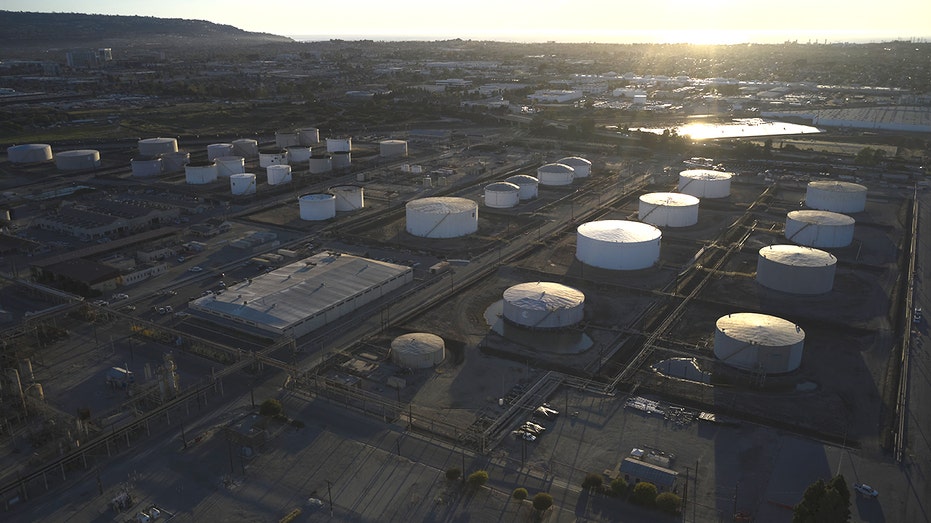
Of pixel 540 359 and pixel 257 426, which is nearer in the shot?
pixel 257 426

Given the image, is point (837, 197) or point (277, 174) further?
point (277, 174)

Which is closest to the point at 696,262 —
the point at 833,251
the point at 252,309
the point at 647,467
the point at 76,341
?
the point at 833,251

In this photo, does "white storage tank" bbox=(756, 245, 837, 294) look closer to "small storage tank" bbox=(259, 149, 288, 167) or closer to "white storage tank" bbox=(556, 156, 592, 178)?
"white storage tank" bbox=(556, 156, 592, 178)

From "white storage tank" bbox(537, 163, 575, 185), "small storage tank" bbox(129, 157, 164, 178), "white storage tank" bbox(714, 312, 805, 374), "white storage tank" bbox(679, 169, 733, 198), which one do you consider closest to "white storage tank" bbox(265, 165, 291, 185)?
"small storage tank" bbox(129, 157, 164, 178)

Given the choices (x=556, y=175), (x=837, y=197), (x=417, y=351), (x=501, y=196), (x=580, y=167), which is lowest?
(x=417, y=351)

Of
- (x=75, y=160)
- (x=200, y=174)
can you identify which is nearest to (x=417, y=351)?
(x=200, y=174)

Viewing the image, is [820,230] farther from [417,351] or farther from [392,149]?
[392,149]

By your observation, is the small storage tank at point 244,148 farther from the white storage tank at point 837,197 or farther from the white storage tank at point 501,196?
the white storage tank at point 837,197

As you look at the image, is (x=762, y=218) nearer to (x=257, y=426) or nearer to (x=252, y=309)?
(x=252, y=309)
